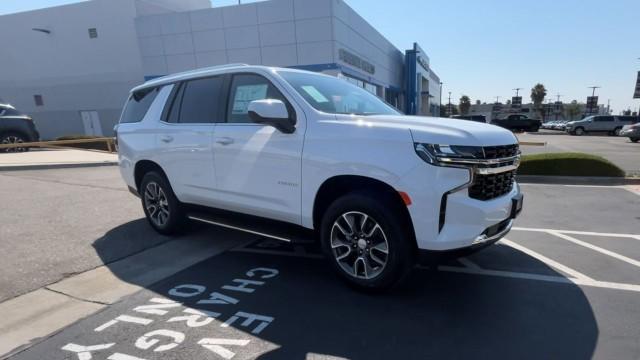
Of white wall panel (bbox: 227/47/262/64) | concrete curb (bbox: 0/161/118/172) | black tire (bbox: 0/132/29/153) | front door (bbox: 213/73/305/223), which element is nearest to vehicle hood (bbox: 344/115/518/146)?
front door (bbox: 213/73/305/223)

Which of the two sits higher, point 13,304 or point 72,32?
point 72,32

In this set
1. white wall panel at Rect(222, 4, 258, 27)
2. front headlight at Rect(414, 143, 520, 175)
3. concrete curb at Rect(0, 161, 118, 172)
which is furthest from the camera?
white wall panel at Rect(222, 4, 258, 27)

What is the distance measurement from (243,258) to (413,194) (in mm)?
2320

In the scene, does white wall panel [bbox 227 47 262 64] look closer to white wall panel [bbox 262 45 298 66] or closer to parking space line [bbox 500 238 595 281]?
white wall panel [bbox 262 45 298 66]

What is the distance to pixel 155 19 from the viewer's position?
81.9 feet

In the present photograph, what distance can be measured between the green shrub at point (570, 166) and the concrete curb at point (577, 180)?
0.15 meters

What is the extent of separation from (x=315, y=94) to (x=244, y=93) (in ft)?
2.77

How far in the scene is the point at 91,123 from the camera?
93.0ft

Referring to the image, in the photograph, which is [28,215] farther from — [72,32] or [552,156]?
[72,32]

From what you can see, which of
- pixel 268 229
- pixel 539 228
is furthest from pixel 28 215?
pixel 539 228

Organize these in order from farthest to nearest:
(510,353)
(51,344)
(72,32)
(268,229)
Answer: (72,32), (268,229), (51,344), (510,353)

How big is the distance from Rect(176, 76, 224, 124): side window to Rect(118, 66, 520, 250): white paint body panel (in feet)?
0.45

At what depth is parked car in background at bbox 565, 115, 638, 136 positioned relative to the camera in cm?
3158

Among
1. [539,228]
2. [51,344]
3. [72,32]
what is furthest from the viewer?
[72,32]
